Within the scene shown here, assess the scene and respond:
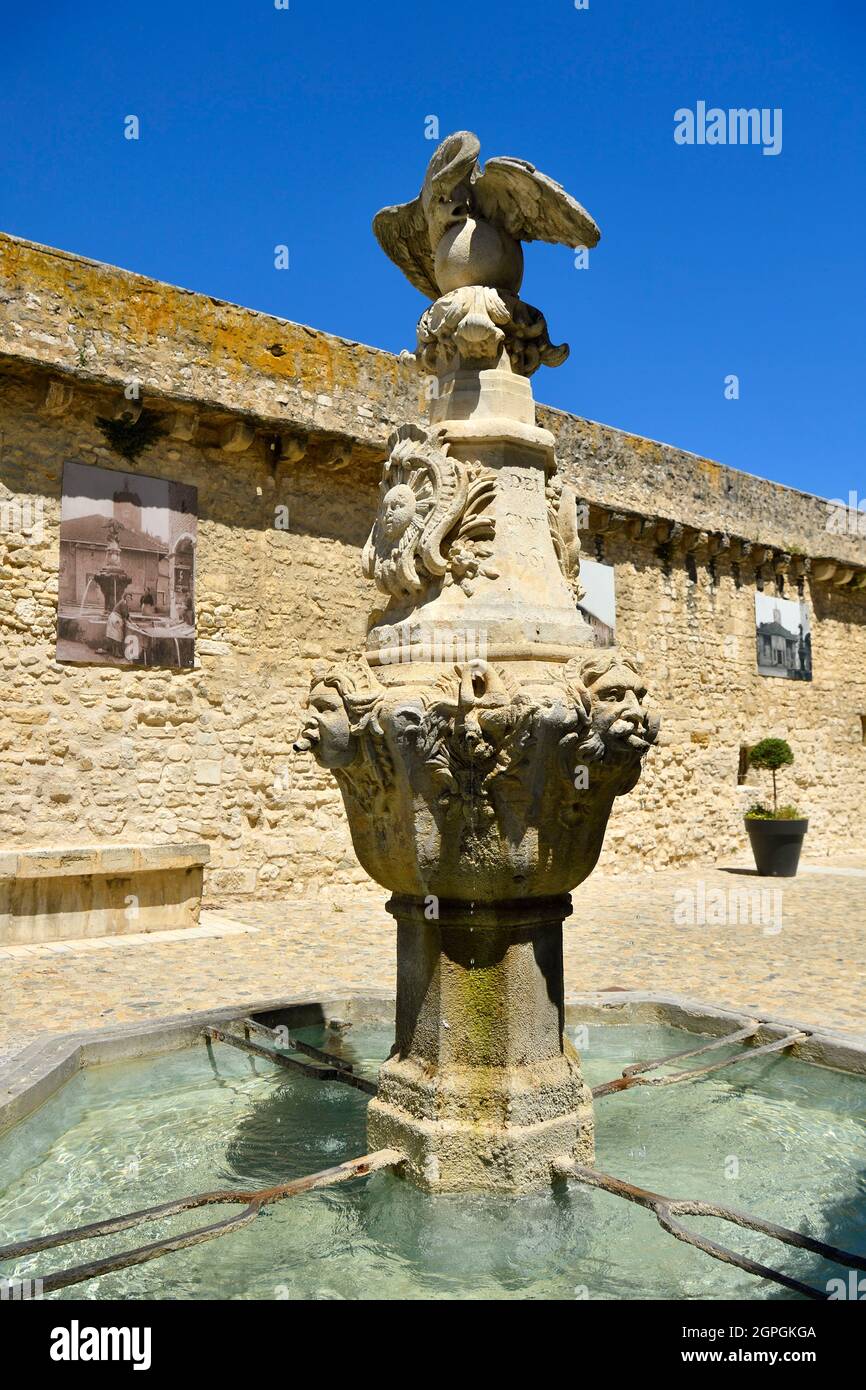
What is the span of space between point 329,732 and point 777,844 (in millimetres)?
11040

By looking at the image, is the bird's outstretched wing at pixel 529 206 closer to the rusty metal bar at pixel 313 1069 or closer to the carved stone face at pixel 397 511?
the carved stone face at pixel 397 511

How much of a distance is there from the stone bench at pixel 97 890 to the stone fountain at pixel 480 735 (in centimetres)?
543

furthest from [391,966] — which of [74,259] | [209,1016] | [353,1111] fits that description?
[74,259]

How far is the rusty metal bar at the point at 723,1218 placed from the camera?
2309 millimetres

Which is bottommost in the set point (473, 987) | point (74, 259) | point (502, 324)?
point (473, 987)

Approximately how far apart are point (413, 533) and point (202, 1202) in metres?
2.09

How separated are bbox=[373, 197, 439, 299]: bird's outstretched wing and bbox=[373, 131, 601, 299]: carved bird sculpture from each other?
0.15 meters

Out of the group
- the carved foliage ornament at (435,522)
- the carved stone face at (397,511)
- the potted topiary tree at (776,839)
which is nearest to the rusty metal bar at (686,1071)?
the carved foliage ornament at (435,522)

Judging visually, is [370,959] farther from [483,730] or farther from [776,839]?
[776,839]

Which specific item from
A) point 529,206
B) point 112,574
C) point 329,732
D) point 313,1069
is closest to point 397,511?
point 329,732

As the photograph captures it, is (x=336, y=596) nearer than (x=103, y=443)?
No

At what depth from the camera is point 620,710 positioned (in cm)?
304
